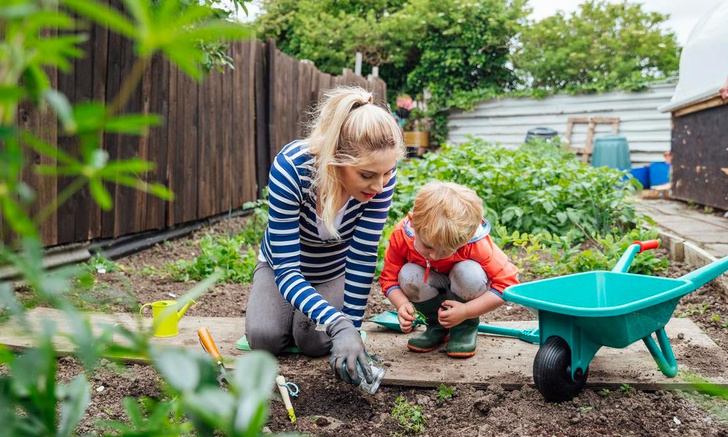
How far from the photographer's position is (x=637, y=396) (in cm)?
198

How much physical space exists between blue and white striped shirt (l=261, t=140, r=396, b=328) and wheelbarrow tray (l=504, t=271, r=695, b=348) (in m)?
0.58

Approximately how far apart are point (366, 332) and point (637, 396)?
3.54ft

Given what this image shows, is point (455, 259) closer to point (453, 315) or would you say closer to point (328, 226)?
point (453, 315)

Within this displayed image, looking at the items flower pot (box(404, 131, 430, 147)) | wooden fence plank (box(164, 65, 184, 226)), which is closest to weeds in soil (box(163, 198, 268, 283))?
wooden fence plank (box(164, 65, 184, 226))

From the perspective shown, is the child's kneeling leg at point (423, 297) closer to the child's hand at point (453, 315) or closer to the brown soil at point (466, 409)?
the child's hand at point (453, 315)

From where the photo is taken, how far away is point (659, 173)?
9.26 meters

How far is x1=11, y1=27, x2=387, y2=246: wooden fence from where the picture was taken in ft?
11.0

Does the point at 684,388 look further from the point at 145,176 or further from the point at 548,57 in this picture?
the point at 548,57

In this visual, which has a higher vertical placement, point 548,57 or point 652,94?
point 548,57

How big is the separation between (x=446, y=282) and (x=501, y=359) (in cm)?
34

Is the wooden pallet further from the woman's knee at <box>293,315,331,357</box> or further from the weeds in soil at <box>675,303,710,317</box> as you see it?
the woman's knee at <box>293,315,331,357</box>

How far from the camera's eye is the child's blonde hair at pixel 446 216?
2.13 m

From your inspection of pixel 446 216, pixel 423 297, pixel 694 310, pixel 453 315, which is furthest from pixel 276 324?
pixel 694 310

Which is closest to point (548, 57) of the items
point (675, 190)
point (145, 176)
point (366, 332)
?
point (675, 190)
